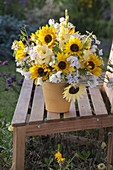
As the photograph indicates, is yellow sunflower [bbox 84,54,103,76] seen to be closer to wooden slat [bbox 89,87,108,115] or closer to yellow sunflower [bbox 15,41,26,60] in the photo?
wooden slat [bbox 89,87,108,115]

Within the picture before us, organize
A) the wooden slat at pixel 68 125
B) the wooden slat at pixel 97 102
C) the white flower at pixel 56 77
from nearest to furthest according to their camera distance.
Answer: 1. the white flower at pixel 56 77
2. the wooden slat at pixel 68 125
3. the wooden slat at pixel 97 102

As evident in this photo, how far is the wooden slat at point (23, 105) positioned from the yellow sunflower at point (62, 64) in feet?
1.12

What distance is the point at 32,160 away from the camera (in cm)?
275

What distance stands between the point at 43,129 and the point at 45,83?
249 mm

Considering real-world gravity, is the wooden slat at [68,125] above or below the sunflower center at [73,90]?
below

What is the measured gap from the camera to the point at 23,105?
2584 mm

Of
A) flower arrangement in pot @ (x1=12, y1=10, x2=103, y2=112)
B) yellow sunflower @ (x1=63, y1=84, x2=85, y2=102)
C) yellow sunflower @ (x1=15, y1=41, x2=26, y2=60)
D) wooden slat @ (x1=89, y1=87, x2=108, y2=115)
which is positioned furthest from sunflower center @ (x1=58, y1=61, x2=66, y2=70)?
wooden slat @ (x1=89, y1=87, x2=108, y2=115)

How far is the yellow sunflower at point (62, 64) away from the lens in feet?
7.45

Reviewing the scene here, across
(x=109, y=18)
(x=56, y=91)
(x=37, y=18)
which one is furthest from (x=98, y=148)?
(x=109, y=18)

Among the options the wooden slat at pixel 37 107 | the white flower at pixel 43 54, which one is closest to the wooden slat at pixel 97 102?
the wooden slat at pixel 37 107

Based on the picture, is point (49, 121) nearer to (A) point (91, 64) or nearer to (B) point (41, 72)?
(B) point (41, 72)

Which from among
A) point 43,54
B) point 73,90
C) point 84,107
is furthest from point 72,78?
point 84,107

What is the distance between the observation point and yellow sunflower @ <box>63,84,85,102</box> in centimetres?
233

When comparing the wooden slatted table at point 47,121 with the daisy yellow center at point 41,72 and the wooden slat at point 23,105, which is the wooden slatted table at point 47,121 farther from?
the daisy yellow center at point 41,72
